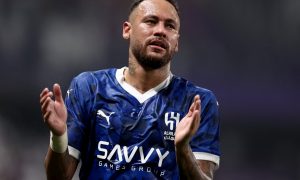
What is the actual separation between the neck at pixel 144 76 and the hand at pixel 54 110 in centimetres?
60

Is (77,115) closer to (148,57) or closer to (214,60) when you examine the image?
(148,57)

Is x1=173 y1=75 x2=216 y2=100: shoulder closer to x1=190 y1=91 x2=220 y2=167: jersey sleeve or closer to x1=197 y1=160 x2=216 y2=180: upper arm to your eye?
x1=190 y1=91 x2=220 y2=167: jersey sleeve

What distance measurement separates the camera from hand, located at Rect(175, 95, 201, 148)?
10.7 ft

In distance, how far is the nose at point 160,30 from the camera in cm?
366

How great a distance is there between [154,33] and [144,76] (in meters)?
→ 0.27

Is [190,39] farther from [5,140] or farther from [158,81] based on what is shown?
[158,81]

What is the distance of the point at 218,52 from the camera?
24.0ft

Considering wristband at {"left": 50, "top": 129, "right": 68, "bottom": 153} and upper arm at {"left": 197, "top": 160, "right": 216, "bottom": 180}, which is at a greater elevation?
wristband at {"left": 50, "top": 129, "right": 68, "bottom": 153}

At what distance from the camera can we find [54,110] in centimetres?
329

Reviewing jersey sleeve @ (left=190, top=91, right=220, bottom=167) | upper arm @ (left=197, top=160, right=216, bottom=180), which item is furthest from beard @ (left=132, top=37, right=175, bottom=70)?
upper arm @ (left=197, top=160, right=216, bottom=180)

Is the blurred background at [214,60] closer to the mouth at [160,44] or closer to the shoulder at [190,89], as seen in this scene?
the shoulder at [190,89]

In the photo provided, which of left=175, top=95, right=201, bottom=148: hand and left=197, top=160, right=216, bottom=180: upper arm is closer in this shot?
left=175, top=95, right=201, bottom=148: hand

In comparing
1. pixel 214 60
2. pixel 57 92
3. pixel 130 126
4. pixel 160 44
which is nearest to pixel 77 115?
pixel 130 126

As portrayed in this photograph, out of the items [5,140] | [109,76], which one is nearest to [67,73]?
[5,140]
